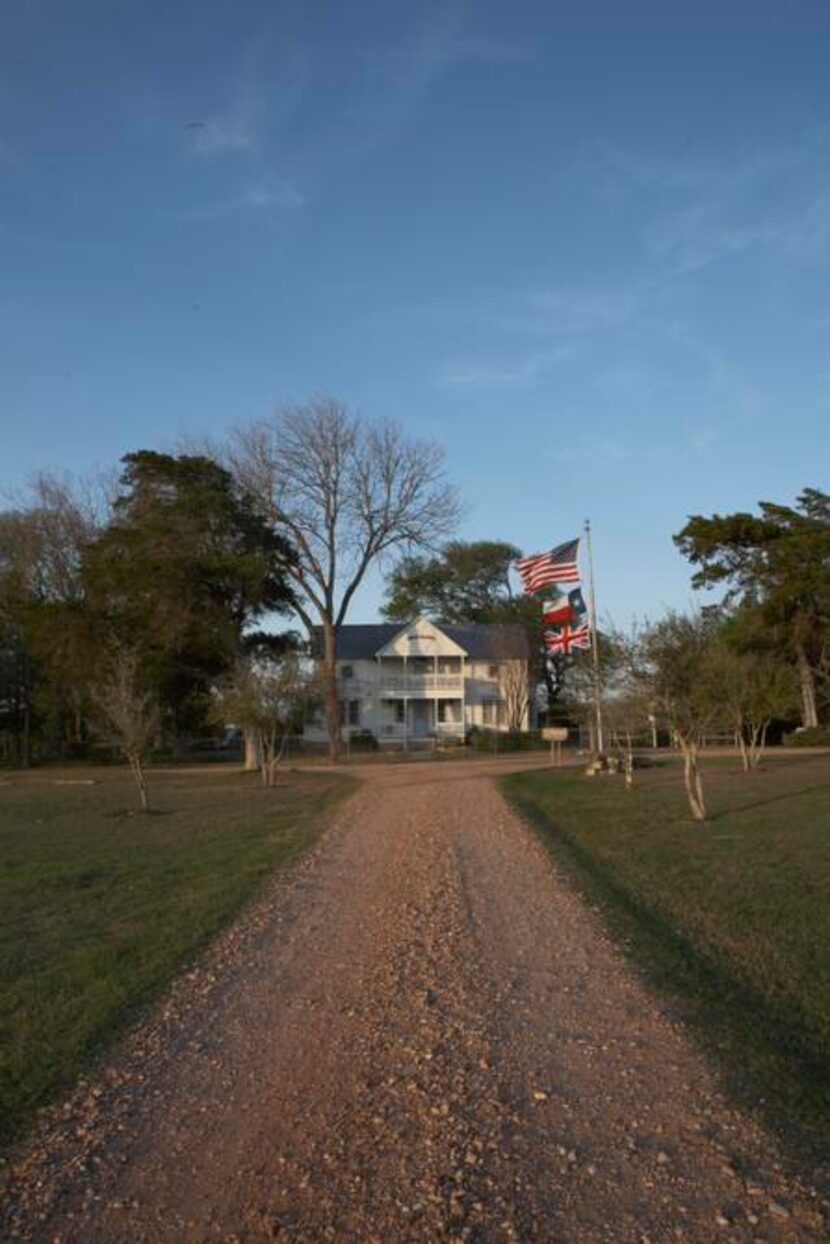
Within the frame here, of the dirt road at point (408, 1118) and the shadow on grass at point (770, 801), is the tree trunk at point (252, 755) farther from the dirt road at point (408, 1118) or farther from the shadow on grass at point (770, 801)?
the dirt road at point (408, 1118)

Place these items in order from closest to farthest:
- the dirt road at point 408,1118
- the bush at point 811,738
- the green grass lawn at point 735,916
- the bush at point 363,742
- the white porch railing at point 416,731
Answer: the dirt road at point 408,1118
the green grass lawn at point 735,916
the bush at point 811,738
the bush at point 363,742
the white porch railing at point 416,731

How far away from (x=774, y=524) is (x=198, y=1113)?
120 ft

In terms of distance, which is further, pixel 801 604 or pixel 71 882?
pixel 801 604

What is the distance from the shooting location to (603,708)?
2716 centimetres

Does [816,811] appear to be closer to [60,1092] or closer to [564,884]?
[564,884]

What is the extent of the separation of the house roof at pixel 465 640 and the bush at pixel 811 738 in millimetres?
16601

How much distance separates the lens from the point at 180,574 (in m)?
35.8

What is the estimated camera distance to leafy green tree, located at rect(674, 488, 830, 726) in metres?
35.1

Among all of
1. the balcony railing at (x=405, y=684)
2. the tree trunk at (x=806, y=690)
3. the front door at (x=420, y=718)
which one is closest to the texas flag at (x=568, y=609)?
the tree trunk at (x=806, y=690)

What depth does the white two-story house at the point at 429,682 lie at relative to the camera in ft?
181

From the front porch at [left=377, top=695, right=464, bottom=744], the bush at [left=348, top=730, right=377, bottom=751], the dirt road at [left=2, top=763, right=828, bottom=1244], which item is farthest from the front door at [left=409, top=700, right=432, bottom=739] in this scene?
the dirt road at [left=2, top=763, right=828, bottom=1244]

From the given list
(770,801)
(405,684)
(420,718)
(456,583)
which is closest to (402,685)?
(405,684)

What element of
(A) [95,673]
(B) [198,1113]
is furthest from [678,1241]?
(A) [95,673]

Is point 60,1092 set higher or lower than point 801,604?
lower
